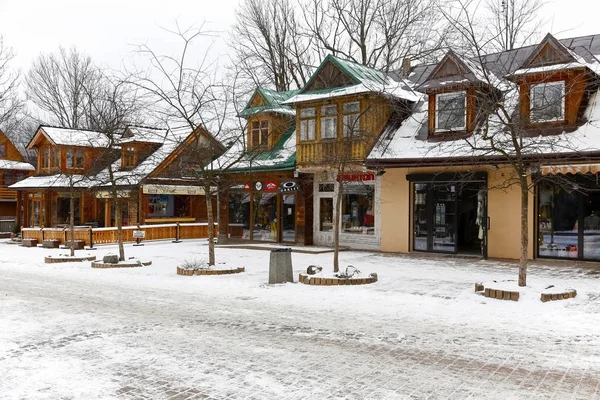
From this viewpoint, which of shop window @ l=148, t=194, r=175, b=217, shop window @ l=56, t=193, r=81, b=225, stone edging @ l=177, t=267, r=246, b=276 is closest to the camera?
stone edging @ l=177, t=267, r=246, b=276

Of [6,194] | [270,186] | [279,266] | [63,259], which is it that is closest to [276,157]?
[270,186]

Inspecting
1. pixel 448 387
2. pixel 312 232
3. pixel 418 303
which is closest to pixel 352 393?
pixel 448 387

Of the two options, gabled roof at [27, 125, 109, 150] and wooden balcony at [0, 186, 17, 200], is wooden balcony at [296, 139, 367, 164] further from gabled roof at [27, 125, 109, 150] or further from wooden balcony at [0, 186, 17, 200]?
wooden balcony at [0, 186, 17, 200]

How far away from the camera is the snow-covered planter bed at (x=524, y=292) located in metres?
10.0

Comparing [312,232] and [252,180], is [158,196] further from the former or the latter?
[312,232]

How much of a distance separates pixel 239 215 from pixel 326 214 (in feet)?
15.4

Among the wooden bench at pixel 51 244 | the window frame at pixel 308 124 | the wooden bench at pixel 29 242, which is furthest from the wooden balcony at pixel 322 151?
the wooden bench at pixel 29 242

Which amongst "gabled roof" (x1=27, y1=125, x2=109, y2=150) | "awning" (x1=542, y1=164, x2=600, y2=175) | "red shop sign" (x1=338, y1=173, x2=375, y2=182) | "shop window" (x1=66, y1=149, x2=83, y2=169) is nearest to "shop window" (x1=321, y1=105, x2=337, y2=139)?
"red shop sign" (x1=338, y1=173, x2=375, y2=182)

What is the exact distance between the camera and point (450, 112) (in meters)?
17.6

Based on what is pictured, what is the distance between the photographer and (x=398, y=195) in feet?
62.7

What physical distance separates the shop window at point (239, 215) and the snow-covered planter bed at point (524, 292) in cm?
1462

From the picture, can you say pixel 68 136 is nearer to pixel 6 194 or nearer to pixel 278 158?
pixel 6 194

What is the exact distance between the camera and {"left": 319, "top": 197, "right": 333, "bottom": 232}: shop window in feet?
70.6

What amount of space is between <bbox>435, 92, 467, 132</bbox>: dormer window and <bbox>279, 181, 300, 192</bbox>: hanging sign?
6.36 meters
